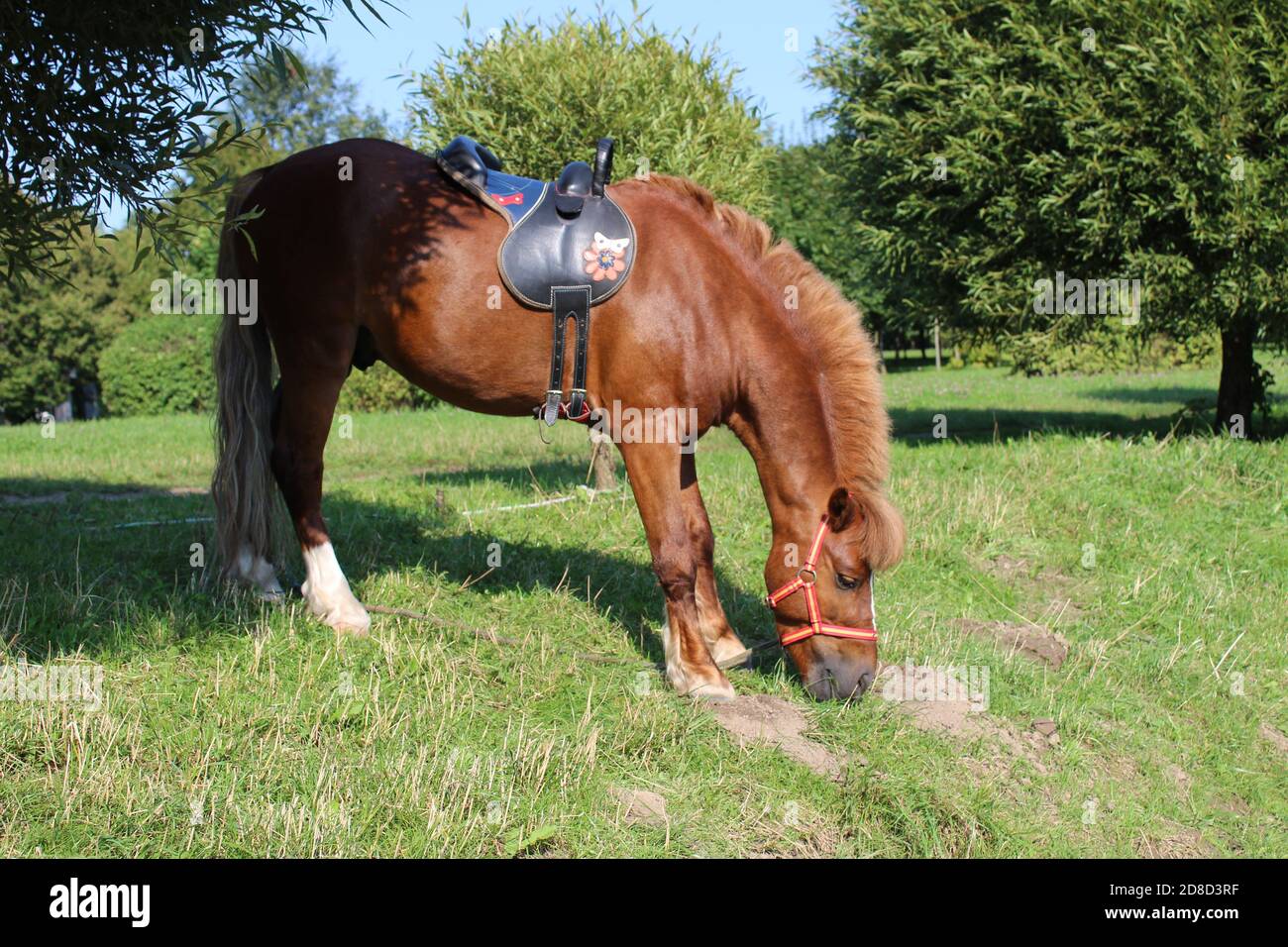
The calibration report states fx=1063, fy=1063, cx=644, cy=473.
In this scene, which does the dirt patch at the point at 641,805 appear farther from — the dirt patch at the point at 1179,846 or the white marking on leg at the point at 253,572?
the white marking on leg at the point at 253,572

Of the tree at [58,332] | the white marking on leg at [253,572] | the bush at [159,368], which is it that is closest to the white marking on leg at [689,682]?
the white marking on leg at [253,572]

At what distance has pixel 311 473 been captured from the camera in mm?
5645

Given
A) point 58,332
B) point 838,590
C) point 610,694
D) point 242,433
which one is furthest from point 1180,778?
point 58,332

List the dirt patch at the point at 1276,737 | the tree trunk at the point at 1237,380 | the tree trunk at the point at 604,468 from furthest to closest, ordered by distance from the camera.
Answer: the tree trunk at the point at 1237,380 < the tree trunk at the point at 604,468 < the dirt patch at the point at 1276,737

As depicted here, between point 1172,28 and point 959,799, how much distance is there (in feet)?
30.5

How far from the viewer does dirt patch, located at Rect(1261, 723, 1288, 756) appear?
569 cm

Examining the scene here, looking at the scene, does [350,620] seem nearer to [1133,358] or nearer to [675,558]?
[675,558]

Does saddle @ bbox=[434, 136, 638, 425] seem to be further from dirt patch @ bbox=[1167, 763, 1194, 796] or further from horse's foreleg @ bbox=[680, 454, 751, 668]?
dirt patch @ bbox=[1167, 763, 1194, 796]

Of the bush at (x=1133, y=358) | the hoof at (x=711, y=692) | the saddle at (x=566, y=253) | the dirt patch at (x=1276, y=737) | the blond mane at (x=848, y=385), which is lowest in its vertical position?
the dirt patch at (x=1276, y=737)

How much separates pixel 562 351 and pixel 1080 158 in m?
7.97

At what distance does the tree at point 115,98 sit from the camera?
411 centimetres

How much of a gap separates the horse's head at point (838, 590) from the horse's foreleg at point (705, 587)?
0.56 meters

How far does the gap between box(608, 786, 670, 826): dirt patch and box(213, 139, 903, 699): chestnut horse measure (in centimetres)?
89
